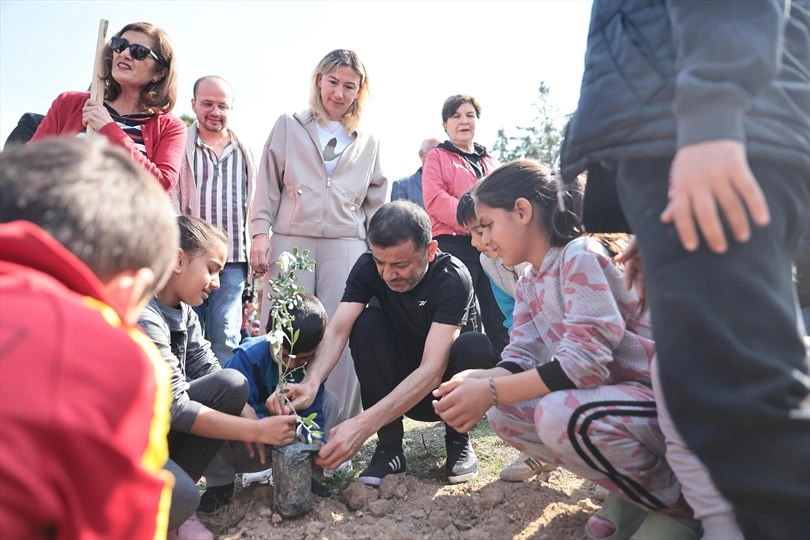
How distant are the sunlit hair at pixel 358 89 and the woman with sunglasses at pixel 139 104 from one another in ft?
3.27

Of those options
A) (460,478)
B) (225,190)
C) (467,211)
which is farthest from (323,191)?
(460,478)

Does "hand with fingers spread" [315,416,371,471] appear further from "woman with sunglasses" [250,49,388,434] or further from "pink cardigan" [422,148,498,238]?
"pink cardigan" [422,148,498,238]

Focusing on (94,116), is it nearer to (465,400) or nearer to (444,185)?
(465,400)

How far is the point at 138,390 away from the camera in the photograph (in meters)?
1.16

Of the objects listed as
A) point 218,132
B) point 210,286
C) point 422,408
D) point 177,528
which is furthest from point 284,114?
point 177,528

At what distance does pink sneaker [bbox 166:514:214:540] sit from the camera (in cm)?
247

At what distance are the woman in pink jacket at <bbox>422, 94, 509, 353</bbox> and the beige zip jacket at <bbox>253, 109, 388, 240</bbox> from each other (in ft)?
2.25

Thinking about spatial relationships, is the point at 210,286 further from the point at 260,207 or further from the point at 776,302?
the point at 776,302

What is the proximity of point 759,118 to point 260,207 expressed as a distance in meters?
3.32

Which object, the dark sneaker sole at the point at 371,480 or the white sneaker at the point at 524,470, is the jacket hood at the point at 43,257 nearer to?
the dark sneaker sole at the point at 371,480

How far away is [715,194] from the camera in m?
1.42

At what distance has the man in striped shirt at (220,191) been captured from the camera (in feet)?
13.3

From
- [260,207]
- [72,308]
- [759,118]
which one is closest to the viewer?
[72,308]

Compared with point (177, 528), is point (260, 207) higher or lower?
higher
